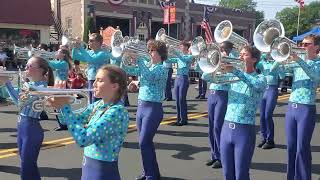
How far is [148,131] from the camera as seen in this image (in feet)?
18.5

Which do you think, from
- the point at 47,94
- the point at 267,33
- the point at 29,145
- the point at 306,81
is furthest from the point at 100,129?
the point at 267,33

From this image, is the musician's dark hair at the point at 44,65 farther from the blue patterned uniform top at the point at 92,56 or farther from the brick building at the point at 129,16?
the brick building at the point at 129,16

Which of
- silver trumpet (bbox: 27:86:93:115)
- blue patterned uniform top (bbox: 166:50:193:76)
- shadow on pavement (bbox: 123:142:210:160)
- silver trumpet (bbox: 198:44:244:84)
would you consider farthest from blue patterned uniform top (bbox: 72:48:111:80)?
silver trumpet (bbox: 27:86:93:115)

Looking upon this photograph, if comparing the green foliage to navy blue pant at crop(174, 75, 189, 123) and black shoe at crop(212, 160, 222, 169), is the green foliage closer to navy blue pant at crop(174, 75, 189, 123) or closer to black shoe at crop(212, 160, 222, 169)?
navy blue pant at crop(174, 75, 189, 123)

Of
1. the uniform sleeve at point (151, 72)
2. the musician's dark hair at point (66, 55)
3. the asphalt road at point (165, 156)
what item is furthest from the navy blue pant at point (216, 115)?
the musician's dark hair at point (66, 55)

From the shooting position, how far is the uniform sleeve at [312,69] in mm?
5243

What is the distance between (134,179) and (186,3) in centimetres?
4426

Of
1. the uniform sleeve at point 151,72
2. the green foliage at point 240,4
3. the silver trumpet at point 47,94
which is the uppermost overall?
the green foliage at point 240,4

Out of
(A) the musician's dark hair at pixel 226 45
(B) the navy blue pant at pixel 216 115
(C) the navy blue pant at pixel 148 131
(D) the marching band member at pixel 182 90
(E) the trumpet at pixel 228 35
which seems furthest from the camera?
(D) the marching band member at pixel 182 90

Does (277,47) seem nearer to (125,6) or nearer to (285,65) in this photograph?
(285,65)

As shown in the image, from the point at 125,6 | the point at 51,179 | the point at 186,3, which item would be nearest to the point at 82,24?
the point at 125,6

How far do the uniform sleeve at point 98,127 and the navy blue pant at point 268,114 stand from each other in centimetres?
537

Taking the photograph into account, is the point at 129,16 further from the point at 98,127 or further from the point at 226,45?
the point at 98,127

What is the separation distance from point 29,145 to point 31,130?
0.55ft
